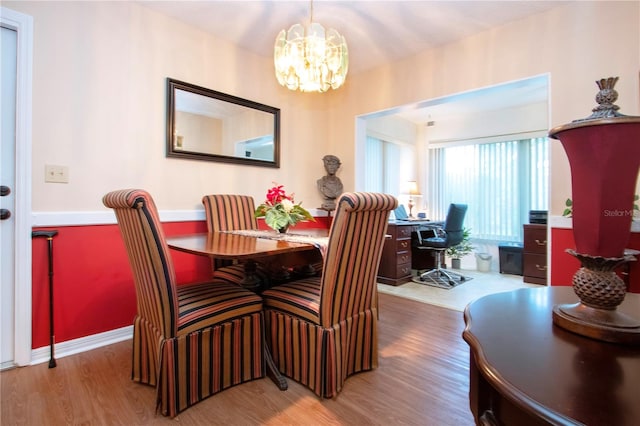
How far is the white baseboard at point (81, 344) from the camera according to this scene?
1.91 meters

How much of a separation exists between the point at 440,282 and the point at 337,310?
2.76 m

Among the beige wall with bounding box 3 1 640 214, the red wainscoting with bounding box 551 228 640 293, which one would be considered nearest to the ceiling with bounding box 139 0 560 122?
the beige wall with bounding box 3 1 640 214

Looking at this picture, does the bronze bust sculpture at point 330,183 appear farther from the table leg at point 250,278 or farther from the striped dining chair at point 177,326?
the striped dining chair at point 177,326

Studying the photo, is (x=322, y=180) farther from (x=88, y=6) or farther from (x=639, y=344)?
(x=639, y=344)

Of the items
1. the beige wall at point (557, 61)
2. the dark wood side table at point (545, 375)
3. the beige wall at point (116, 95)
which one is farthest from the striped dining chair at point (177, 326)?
the beige wall at point (557, 61)

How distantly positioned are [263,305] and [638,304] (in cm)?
155

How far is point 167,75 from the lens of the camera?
2.54 m

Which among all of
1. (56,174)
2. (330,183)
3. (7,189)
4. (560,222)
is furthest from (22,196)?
(560,222)

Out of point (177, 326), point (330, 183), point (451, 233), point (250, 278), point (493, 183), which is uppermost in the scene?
point (493, 183)

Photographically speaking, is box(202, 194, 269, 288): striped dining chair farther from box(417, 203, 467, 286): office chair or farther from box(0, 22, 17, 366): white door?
box(417, 203, 467, 286): office chair

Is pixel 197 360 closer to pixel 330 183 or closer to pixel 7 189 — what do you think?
pixel 7 189

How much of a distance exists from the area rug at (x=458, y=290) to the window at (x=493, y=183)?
90 centimetres

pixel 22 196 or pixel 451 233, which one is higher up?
pixel 22 196

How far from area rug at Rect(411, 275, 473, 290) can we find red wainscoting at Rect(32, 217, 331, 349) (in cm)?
317
